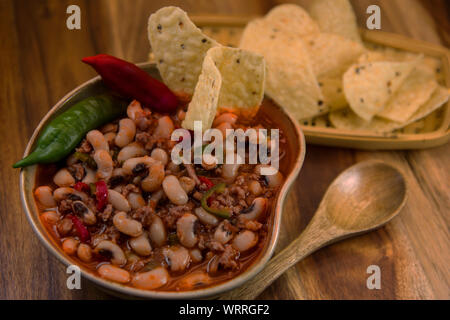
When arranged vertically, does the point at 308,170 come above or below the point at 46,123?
below

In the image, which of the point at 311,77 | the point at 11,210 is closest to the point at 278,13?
the point at 311,77

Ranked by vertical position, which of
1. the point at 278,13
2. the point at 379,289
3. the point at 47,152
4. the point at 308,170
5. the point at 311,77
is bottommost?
the point at 379,289

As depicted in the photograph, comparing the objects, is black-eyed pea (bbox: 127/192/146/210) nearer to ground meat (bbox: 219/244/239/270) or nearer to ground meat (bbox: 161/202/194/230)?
ground meat (bbox: 161/202/194/230)

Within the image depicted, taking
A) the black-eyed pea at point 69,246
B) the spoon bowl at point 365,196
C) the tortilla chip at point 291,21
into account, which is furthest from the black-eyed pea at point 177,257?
the tortilla chip at point 291,21

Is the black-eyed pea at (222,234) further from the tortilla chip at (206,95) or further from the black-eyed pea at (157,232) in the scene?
the tortilla chip at (206,95)

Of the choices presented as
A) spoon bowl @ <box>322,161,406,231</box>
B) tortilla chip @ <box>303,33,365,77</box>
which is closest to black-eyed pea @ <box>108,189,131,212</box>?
spoon bowl @ <box>322,161,406,231</box>
